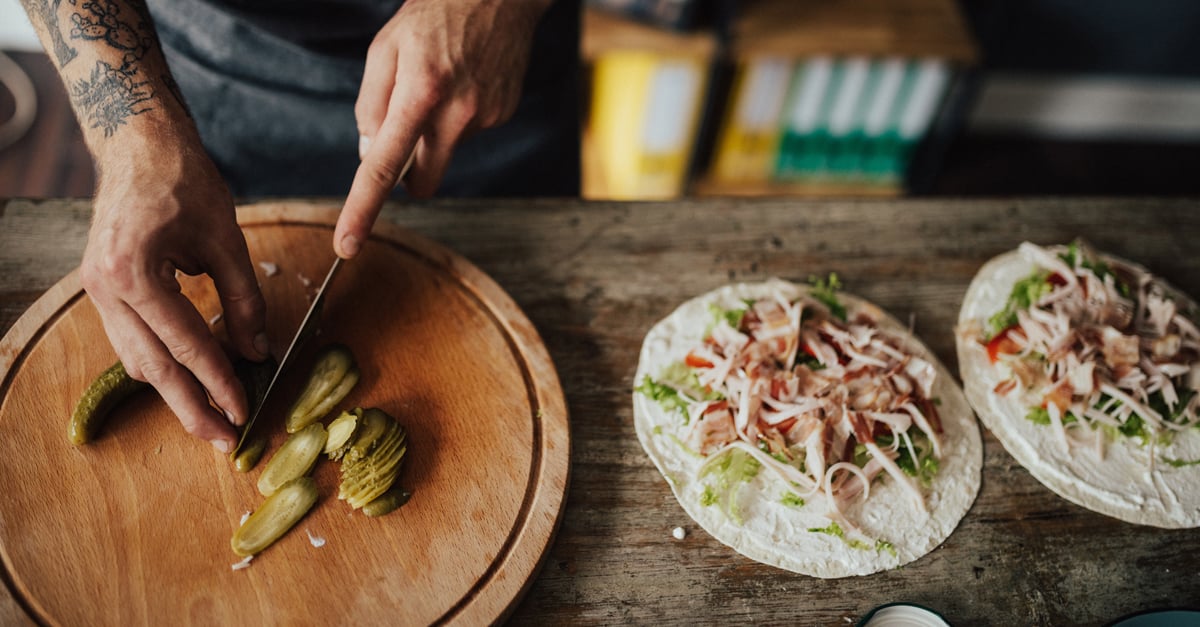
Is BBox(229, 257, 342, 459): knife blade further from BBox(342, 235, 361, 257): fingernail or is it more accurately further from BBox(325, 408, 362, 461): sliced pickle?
BBox(325, 408, 362, 461): sliced pickle

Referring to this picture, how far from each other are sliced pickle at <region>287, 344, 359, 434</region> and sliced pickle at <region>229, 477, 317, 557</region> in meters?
0.15

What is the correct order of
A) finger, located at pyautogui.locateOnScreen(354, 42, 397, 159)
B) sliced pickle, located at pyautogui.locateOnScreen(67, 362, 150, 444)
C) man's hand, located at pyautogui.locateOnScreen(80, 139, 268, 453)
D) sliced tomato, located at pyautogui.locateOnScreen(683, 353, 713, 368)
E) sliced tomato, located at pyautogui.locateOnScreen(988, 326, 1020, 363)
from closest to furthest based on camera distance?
man's hand, located at pyautogui.locateOnScreen(80, 139, 268, 453)
sliced pickle, located at pyautogui.locateOnScreen(67, 362, 150, 444)
finger, located at pyautogui.locateOnScreen(354, 42, 397, 159)
sliced tomato, located at pyautogui.locateOnScreen(683, 353, 713, 368)
sliced tomato, located at pyautogui.locateOnScreen(988, 326, 1020, 363)

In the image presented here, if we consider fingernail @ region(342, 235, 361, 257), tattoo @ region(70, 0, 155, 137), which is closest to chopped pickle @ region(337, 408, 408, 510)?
fingernail @ region(342, 235, 361, 257)

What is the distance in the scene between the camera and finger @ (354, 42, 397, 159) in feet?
6.07

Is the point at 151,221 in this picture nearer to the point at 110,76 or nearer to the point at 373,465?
the point at 110,76

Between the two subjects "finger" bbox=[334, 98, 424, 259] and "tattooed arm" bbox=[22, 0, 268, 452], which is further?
"finger" bbox=[334, 98, 424, 259]

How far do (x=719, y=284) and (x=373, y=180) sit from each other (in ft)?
3.21

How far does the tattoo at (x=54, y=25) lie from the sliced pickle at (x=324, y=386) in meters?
0.88

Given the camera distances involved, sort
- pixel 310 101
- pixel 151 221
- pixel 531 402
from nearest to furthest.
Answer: pixel 151 221 < pixel 531 402 < pixel 310 101

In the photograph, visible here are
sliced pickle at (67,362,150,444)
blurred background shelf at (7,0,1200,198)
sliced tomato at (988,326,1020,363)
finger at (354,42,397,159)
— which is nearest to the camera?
sliced pickle at (67,362,150,444)

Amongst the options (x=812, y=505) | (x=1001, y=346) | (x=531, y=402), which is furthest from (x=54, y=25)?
(x=1001, y=346)

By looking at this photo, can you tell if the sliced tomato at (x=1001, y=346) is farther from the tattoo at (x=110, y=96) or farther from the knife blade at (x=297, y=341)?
the tattoo at (x=110, y=96)

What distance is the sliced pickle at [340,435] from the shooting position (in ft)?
5.47

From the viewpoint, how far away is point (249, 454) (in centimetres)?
166
